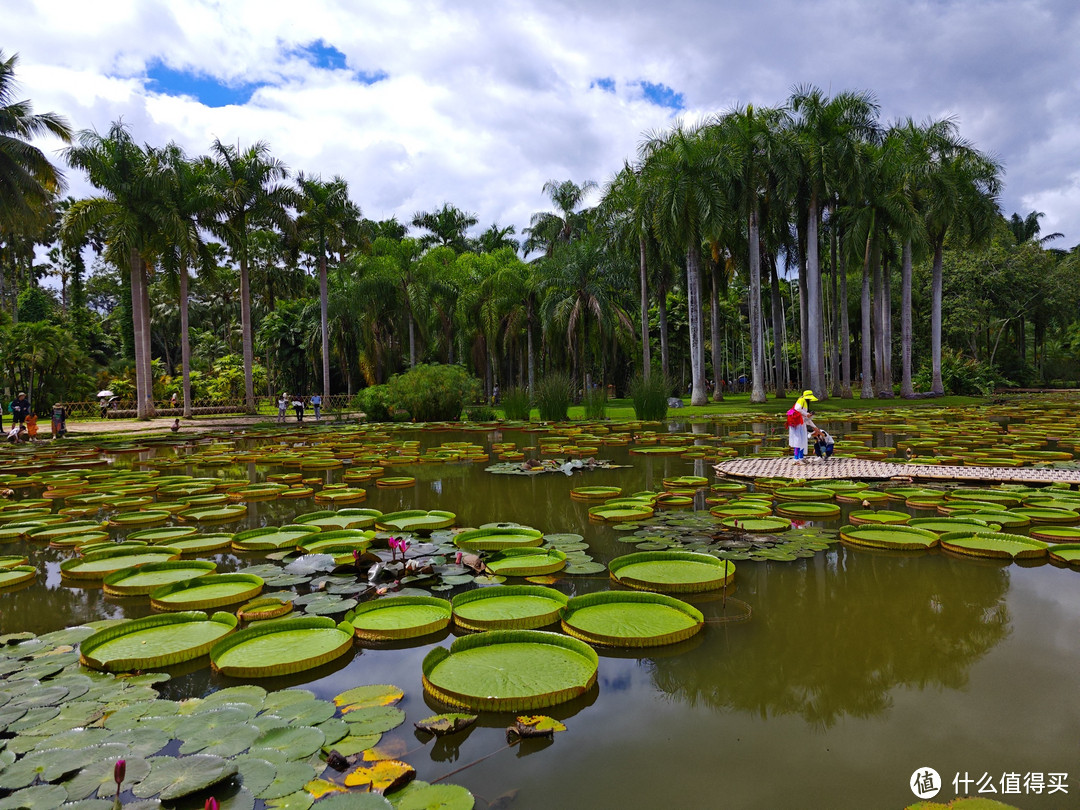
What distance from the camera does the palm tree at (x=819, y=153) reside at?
25.6 metres

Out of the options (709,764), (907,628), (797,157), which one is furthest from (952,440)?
(797,157)

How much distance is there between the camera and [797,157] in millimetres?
25656

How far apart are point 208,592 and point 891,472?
8059 mm

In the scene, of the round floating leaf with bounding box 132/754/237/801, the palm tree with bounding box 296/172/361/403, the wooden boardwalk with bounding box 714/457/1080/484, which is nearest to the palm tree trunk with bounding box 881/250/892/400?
the wooden boardwalk with bounding box 714/457/1080/484

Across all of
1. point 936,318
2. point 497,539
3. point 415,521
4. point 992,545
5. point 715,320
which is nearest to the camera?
point 992,545

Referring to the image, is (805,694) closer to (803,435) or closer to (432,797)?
(432,797)

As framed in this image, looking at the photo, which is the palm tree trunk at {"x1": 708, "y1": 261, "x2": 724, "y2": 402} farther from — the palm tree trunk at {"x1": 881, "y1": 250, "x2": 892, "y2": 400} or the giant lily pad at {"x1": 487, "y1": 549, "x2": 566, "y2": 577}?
the giant lily pad at {"x1": 487, "y1": 549, "x2": 566, "y2": 577}

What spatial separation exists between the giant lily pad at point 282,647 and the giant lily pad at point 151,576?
4.00ft

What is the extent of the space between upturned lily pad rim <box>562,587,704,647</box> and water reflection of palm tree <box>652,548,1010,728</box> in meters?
0.13

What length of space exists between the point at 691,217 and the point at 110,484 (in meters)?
22.6

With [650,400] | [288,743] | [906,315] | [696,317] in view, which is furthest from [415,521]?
[906,315]

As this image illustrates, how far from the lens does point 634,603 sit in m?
3.75

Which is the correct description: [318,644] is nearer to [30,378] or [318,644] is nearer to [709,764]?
[709,764]

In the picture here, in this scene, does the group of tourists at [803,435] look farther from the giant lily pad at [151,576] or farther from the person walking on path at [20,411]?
the person walking on path at [20,411]
